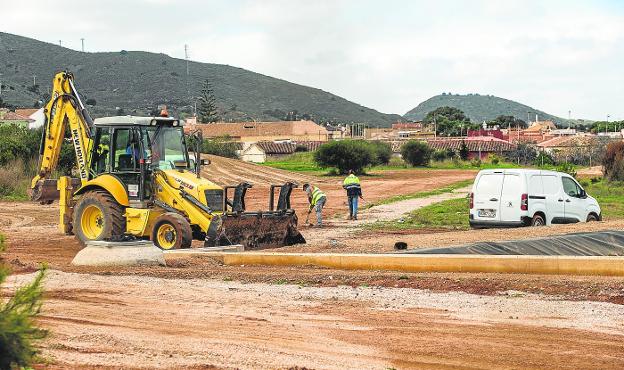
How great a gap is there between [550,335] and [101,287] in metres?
6.63

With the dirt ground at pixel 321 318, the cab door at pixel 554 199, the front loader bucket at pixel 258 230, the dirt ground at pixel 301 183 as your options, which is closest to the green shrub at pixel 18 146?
the dirt ground at pixel 301 183

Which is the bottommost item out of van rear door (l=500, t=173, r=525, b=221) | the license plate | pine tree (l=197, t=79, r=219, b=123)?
the license plate

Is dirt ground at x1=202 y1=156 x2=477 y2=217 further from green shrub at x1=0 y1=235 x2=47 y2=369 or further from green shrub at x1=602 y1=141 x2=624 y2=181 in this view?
green shrub at x1=0 y1=235 x2=47 y2=369

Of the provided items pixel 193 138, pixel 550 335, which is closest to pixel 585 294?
pixel 550 335

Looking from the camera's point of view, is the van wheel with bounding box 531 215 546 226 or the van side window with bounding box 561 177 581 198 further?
the van side window with bounding box 561 177 581 198

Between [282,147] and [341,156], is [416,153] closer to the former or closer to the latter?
[341,156]

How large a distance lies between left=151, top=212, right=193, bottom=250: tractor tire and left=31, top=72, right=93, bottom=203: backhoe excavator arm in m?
2.65

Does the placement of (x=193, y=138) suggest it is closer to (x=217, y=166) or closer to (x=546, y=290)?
(x=546, y=290)

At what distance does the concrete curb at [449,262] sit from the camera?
14.5m

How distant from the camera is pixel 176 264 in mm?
17344

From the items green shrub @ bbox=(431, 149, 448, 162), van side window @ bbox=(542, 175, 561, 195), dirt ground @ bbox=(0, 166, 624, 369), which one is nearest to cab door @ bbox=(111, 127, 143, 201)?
dirt ground @ bbox=(0, 166, 624, 369)

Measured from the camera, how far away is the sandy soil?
8773 mm

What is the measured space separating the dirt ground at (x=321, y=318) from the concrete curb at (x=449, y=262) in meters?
0.47

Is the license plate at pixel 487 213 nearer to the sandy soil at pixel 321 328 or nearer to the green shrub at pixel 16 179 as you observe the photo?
the sandy soil at pixel 321 328
